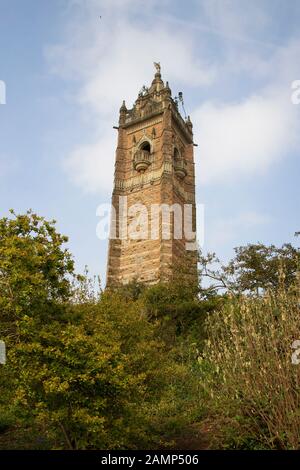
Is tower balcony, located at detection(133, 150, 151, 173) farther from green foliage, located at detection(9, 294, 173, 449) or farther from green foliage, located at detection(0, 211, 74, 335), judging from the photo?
green foliage, located at detection(9, 294, 173, 449)

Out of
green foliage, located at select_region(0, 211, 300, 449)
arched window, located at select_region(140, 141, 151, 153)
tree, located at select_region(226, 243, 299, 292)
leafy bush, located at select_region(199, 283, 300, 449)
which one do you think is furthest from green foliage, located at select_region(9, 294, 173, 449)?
arched window, located at select_region(140, 141, 151, 153)

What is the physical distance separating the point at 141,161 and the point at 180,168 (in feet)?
9.74

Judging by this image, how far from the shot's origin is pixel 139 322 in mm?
10852

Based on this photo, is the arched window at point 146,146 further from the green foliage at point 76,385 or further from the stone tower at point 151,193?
the green foliage at point 76,385

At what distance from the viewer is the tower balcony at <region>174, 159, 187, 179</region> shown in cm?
3262

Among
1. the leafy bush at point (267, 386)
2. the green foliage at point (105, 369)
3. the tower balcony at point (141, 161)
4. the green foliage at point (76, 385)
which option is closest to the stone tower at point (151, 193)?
the tower balcony at point (141, 161)

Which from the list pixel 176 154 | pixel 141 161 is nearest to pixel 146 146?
pixel 176 154

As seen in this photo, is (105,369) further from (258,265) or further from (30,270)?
(258,265)

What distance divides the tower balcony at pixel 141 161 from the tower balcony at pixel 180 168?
6.75 ft

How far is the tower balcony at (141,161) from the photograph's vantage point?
106 ft

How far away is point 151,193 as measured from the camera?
3092cm

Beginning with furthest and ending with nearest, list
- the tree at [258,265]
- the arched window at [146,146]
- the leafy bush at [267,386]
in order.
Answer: the arched window at [146,146] → the tree at [258,265] → the leafy bush at [267,386]
